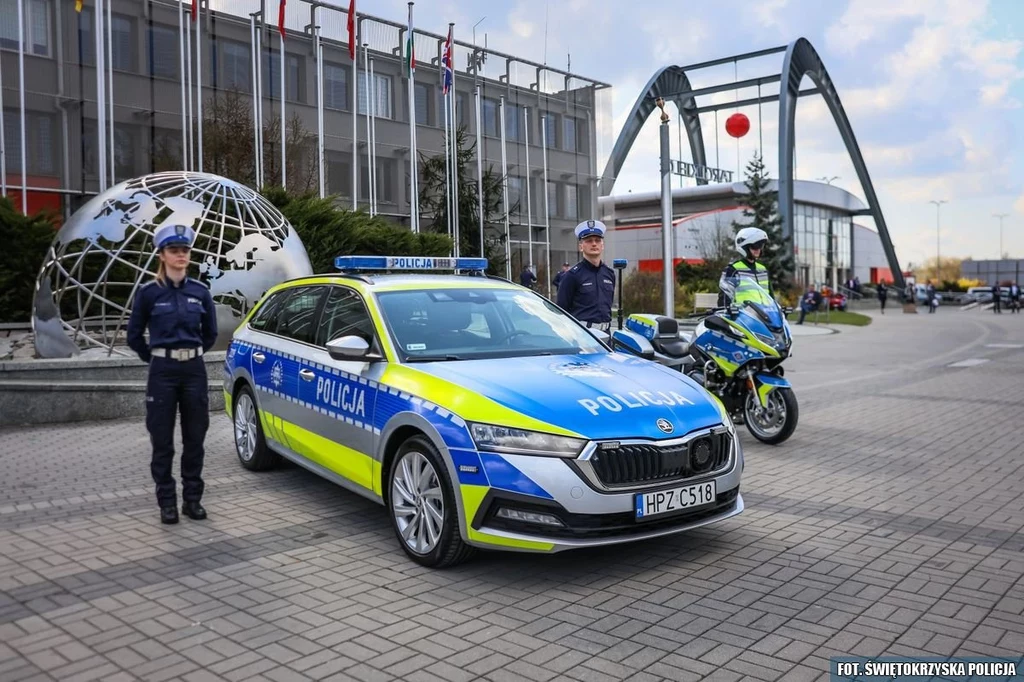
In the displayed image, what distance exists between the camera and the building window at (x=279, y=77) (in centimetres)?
2917

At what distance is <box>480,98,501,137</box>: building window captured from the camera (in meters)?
35.9

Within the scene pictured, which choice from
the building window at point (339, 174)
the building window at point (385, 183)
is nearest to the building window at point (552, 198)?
the building window at point (385, 183)

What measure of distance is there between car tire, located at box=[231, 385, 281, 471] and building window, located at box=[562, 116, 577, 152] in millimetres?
32821

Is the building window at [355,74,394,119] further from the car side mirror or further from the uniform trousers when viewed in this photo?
the car side mirror

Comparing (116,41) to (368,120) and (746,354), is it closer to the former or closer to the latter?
(368,120)

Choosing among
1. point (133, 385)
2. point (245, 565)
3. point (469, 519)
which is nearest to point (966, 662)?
point (469, 519)

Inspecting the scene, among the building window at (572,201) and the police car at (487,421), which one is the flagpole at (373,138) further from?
the police car at (487,421)

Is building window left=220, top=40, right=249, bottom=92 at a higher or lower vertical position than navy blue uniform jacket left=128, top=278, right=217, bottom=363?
higher

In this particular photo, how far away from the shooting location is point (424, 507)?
4.98 m

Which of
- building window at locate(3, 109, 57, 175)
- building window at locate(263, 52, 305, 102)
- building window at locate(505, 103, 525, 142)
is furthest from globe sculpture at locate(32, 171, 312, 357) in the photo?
building window at locate(505, 103, 525, 142)

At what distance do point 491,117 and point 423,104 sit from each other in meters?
3.36

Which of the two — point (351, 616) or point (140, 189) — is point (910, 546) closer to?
point (351, 616)

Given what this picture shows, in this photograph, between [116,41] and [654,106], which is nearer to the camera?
[116,41]

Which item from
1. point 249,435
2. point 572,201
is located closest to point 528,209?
point 572,201
